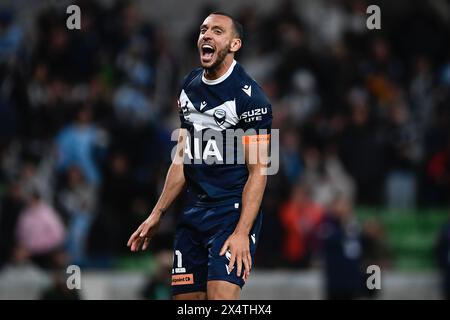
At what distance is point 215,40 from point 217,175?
97cm

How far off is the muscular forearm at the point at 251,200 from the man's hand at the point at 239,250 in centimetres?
5

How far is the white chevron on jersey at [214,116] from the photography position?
7707 mm

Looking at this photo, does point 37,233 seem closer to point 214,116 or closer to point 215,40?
point 214,116

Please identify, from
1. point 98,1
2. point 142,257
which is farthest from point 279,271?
point 98,1

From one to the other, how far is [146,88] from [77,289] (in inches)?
265

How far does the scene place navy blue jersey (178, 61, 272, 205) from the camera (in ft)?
25.1

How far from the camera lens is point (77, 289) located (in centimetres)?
1150

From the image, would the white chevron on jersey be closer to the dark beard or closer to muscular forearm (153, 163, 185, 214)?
the dark beard

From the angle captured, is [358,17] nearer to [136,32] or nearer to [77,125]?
[136,32]

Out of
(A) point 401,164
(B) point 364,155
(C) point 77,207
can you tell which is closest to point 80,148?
(C) point 77,207

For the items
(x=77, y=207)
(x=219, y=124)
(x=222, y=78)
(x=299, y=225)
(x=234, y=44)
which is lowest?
(x=299, y=225)

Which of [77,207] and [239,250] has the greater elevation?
[77,207]

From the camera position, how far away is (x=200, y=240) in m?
7.82

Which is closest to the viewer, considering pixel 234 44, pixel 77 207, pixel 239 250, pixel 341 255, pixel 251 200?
pixel 239 250
